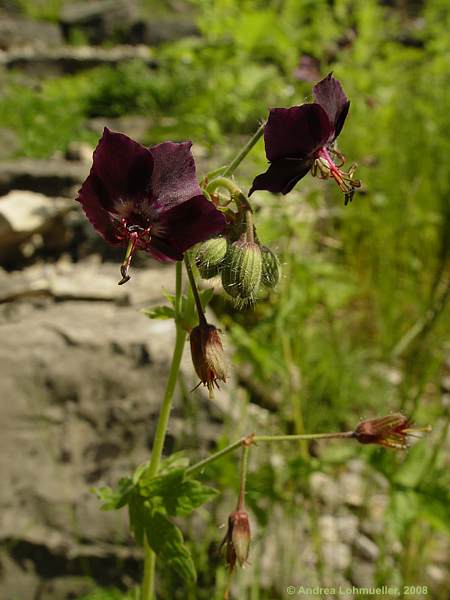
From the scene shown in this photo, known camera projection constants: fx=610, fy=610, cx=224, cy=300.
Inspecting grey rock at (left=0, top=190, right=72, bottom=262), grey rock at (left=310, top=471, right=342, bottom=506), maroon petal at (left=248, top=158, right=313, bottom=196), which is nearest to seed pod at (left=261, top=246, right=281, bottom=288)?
maroon petal at (left=248, top=158, right=313, bottom=196)

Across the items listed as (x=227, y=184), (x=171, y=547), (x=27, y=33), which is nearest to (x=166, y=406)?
(x=171, y=547)

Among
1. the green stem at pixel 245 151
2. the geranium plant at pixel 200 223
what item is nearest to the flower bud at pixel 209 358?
the geranium plant at pixel 200 223

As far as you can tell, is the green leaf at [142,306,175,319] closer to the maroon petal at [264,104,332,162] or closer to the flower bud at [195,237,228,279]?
the flower bud at [195,237,228,279]

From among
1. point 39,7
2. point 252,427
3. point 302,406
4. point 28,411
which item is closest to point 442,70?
point 302,406

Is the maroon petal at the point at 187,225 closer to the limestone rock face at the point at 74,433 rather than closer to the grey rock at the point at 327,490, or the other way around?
the limestone rock face at the point at 74,433

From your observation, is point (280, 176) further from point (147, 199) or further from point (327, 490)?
point (327, 490)
